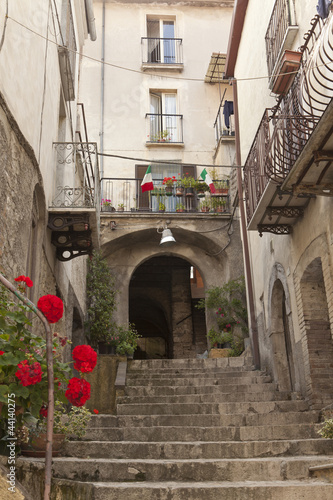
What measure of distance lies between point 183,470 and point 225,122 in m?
14.0

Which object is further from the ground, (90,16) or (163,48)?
(163,48)

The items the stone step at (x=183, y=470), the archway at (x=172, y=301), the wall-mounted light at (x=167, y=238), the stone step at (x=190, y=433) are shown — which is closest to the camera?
the stone step at (x=183, y=470)

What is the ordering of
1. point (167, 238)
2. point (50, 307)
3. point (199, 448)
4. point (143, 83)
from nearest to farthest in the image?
point (50, 307) < point (199, 448) < point (167, 238) < point (143, 83)

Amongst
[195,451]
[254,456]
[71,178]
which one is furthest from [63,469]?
[71,178]

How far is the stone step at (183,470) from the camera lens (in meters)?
5.29

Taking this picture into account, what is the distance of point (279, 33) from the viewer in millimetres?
10039

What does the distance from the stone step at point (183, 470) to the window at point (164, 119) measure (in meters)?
14.1

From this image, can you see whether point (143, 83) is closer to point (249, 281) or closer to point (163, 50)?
point (163, 50)

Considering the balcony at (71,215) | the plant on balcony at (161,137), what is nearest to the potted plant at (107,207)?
the plant on balcony at (161,137)

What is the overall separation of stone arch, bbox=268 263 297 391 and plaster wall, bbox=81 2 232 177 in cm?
819

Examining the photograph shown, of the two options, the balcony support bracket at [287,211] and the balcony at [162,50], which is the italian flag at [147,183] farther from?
the balcony support bracket at [287,211]

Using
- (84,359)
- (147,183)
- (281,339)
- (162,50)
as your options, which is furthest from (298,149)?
(162,50)

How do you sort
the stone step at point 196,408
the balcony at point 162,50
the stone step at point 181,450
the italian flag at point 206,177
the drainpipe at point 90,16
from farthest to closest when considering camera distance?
the balcony at point 162,50 → the italian flag at point 206,177 → the drainpipe at point 90,16 → the stone step at point 196,408 → the stone step at point 181,450

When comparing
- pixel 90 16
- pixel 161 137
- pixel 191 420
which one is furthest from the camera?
pixel 161 137
